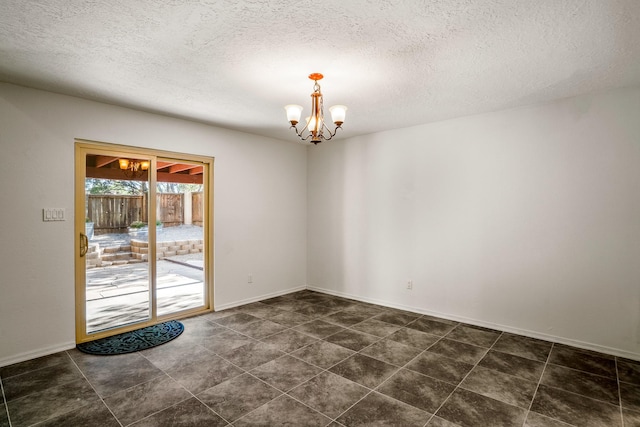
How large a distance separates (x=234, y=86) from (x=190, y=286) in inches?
147

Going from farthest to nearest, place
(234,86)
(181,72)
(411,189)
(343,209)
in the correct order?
(343,209)
(411,189)
(234,86)
(181,72)

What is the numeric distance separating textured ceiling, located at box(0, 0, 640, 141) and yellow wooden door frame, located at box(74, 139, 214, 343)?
54cm

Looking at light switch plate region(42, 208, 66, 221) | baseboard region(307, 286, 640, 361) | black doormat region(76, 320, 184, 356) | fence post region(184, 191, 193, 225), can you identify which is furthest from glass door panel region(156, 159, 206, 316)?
baseboard region(307, 286, 640, 361)

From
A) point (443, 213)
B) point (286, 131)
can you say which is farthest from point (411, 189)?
point (286, 131)

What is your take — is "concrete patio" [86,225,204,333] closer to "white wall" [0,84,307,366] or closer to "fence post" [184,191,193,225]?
"fence post" [184,191,193,225]

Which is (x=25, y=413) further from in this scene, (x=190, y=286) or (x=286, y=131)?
(x=286, y=131)

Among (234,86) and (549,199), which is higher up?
(234,86)

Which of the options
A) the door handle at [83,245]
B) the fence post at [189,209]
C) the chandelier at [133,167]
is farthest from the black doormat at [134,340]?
the chandelier at [133,167]

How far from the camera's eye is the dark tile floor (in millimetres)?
2156

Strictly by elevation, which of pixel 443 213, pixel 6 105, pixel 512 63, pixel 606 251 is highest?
pixel 512 63

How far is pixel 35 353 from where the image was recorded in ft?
9.96

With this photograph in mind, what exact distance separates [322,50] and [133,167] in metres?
2.70

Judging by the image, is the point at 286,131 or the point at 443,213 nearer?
the point at 443,213

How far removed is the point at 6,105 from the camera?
9.52ft
